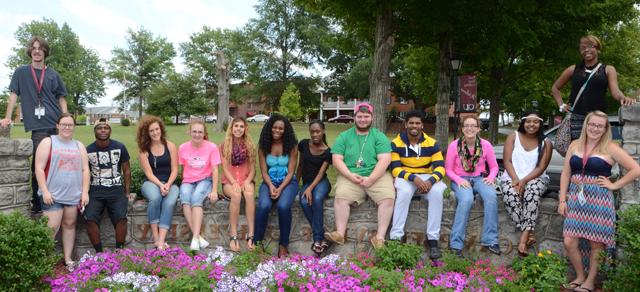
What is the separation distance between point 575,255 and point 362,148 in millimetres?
2310

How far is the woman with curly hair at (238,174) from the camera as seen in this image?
4961 mm

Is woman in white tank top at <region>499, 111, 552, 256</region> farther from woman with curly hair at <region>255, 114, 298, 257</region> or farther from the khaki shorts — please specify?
woman with curly hair at <region>255, 114, 298, 257</region>

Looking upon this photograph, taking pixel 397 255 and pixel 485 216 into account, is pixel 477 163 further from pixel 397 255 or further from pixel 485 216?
pixel 397 255

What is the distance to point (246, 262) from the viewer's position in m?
4.35

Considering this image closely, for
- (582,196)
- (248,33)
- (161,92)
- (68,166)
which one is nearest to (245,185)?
(68,166)

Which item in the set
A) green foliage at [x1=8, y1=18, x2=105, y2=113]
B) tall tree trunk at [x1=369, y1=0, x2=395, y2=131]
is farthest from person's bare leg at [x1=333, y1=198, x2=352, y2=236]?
green foliage at [x1=8, y1=18, x2=105, y2=113]

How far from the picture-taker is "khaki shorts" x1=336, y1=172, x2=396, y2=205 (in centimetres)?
482

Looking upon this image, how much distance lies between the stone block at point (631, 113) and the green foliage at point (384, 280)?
8.56 feet

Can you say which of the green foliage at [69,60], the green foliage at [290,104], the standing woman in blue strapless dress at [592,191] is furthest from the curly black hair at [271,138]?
the green foliage at [69,60]

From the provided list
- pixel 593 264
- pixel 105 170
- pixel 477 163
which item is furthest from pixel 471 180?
pixel 105 170

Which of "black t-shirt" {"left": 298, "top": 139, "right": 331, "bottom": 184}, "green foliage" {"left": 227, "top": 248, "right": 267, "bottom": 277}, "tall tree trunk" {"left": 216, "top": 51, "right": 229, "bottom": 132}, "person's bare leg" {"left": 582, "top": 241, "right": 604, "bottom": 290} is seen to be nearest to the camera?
"green foliage" {"left": 227, "top": 248, "right": 267, "bottom": 277}

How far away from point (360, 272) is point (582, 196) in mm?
2172

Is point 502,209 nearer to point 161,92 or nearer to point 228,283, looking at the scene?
point 228,283

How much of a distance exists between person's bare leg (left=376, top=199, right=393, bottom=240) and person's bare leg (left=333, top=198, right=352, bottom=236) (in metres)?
0.34
